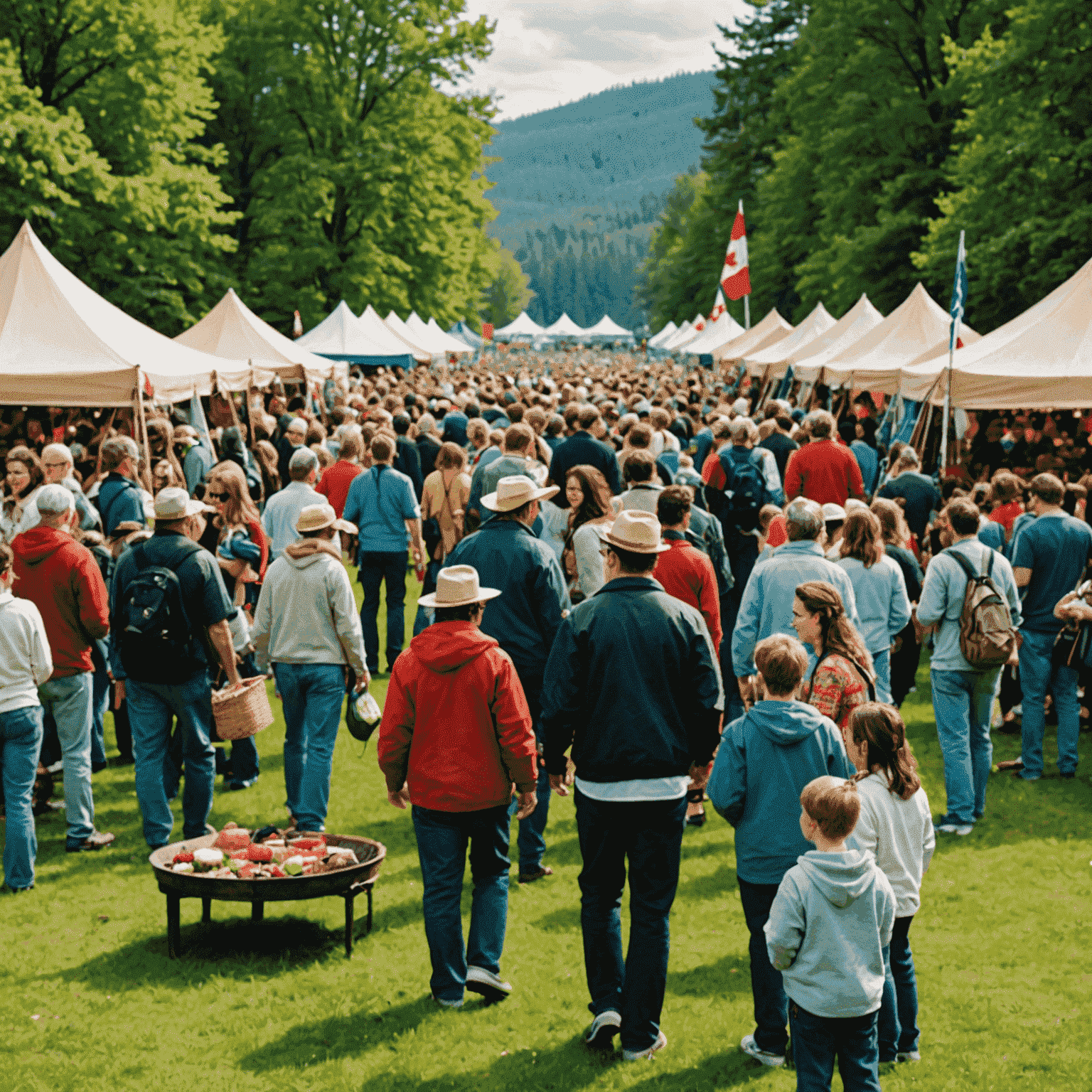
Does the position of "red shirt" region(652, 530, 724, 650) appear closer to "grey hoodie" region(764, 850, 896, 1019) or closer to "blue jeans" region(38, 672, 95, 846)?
"grey hoodie" region(764, 850, 896, 1019)

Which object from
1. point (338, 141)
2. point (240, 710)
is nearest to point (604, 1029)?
A: point (240, 710)

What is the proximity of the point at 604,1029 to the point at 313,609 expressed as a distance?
2.92m

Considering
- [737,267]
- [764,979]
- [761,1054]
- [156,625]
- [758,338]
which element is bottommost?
[761,1054]

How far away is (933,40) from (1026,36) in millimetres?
12132

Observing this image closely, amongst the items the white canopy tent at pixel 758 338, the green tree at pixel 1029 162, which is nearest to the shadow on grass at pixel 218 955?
the green tree at pixel 1029 162

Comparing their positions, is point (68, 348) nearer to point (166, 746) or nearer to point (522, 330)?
point (166, 746)

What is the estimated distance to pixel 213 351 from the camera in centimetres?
1980

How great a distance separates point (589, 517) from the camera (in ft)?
24.8

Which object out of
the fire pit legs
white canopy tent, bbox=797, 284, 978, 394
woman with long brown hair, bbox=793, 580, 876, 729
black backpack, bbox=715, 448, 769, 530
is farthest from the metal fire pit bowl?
white canopy tent, bbox=797, 284, 978, 394

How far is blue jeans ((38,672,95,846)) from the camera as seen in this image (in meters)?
7.02

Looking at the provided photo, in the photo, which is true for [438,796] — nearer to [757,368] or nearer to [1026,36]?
[1026,36]

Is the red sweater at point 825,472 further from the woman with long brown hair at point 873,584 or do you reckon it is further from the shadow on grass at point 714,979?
the shadow on grass at point 714,979

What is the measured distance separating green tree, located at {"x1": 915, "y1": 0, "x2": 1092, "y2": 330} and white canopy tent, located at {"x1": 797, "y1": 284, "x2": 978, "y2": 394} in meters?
2.56

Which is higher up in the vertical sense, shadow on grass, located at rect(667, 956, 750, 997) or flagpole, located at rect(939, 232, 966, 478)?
flagpole, located at rect(939, 232, 966, 478)
